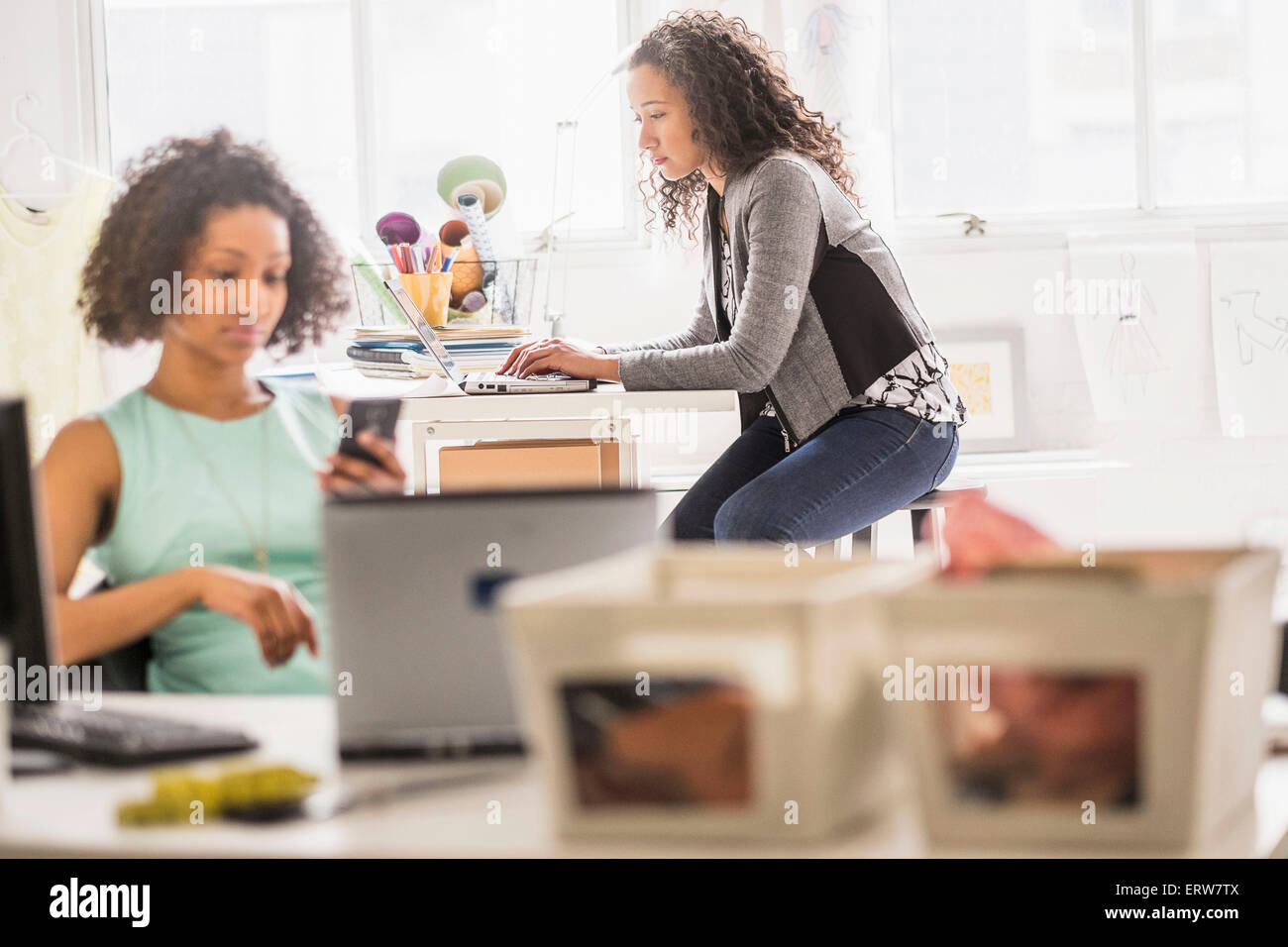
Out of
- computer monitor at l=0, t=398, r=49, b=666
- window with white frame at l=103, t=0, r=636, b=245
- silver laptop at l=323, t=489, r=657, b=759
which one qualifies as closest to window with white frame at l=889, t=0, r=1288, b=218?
window with white frame at l=103, t=0, r=636, b=245

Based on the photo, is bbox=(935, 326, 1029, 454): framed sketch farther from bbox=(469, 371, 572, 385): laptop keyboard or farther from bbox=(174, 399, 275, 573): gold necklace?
bbox=(174, 399, 275, 573): gold necklace

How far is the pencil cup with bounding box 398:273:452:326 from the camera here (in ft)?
7.60

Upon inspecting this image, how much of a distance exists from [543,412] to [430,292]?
0.42 metres

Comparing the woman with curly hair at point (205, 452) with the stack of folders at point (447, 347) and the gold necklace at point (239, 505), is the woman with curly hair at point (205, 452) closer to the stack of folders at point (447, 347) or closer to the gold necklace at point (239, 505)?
the gold necklace at point (239, 505)

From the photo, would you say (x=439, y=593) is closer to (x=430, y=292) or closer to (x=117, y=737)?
(x=117, y=737)

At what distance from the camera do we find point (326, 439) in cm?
142

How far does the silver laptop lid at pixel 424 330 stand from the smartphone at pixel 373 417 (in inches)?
28.4

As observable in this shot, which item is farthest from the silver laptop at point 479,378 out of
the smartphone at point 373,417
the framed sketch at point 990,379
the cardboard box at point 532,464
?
the framed sketch at point 990,379

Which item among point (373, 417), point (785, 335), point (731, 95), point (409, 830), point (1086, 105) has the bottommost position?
point (409, 830)

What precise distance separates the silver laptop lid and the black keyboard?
126 centimetres

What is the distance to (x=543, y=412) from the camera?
2.04 meters

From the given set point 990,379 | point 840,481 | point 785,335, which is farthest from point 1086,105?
point 840,481

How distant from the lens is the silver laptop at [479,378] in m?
2.06

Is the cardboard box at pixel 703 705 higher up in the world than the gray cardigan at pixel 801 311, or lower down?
lower down
